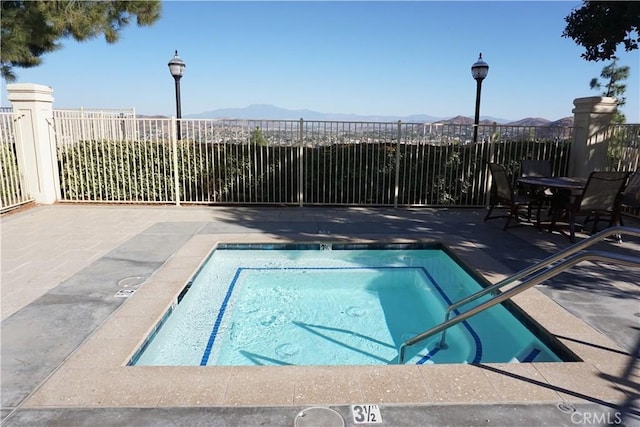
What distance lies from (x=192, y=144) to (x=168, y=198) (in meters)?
1.25

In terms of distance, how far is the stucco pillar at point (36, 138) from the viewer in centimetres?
764

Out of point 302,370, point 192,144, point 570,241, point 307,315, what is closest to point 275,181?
point 192,144

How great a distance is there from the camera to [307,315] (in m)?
4.44

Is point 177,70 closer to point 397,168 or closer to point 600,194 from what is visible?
point 397,168

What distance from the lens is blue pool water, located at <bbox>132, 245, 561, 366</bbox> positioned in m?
3.54

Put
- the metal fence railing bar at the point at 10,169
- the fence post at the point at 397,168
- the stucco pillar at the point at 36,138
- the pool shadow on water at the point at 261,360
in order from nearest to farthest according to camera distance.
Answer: the pool shadow on water at the point at 261,360 < the metal fence railing bar at the point at 10,169 < the stucco pillar at the point at 36,138 < the fence post at the point at 397,168

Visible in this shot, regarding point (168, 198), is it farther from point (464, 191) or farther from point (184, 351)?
point (464, 191)

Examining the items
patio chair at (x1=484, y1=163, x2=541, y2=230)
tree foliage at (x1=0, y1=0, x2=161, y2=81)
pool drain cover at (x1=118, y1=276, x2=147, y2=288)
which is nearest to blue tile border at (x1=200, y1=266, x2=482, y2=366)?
pool drain cover at (x1=118, y1=276, x2=147, y2=288)

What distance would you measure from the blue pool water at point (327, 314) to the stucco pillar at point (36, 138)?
4.77 metres

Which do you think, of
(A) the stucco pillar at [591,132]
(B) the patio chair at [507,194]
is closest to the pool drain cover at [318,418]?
(B) the patio chair at [507,194]

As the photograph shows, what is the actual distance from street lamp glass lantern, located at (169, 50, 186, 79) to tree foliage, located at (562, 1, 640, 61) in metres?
7.90

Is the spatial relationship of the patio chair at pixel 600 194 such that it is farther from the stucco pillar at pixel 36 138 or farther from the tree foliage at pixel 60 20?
the stucco pillar at pixel 36 138

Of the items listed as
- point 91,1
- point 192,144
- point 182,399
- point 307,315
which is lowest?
point 307,315

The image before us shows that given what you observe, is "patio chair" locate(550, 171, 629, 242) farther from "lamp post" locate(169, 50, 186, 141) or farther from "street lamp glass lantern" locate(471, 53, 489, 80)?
"lamp post" locate(169, 50, 186, 141)
